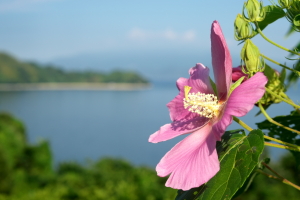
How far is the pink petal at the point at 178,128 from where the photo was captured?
46cm

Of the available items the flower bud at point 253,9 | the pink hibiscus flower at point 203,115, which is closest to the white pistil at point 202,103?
the pink hibiscus flower at point 203,115

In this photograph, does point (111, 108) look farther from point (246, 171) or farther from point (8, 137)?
point (246, 171)

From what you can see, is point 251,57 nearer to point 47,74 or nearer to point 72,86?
point 47,74

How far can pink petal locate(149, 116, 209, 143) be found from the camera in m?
0.46

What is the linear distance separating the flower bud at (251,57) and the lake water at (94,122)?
735cm

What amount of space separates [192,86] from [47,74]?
2205 inches

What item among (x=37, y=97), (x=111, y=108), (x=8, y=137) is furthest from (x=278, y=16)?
(x=37, y=97)

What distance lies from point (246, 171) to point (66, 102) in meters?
45.2

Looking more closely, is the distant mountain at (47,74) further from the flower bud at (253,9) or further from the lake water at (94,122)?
the flower bud at (253,9)

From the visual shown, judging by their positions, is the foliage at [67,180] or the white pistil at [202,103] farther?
the foliage at [67,180]

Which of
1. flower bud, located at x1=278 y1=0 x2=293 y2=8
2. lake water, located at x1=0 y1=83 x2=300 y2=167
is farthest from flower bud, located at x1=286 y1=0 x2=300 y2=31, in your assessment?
lake water, located at x1=0 y1=83 x2=300 y2=167

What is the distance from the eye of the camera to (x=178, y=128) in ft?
1.57

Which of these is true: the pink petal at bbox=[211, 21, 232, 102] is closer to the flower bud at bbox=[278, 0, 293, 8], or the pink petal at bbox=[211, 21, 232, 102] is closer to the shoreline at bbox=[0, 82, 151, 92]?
the flower bud at bbox=[278, 0, 293, 8]

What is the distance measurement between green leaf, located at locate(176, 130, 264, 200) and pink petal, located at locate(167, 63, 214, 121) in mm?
95
